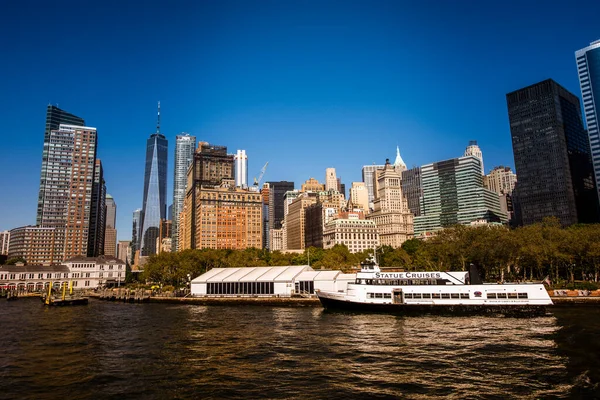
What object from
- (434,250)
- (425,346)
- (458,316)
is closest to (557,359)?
(425,346)

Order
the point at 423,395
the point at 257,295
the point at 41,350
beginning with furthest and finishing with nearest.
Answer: the point at 257,295, the point at 41,350, the point at 423,395

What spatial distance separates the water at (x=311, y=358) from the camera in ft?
106

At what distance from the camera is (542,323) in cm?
6038

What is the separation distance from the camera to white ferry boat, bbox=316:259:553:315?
69625mm

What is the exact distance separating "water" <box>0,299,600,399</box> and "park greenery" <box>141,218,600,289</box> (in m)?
35.9

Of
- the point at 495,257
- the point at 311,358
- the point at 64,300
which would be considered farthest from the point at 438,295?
the point at 64,300

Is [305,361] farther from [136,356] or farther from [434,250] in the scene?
[434,250]

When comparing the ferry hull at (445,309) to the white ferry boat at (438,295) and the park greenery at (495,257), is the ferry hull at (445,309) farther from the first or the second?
the park greenery at (495,257)

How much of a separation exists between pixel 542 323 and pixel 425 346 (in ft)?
84.4

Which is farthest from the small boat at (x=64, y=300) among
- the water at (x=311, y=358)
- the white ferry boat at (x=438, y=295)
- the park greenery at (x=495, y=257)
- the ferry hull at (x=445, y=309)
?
the ferry hull at (x=445, y=309)

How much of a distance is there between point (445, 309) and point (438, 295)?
106 inches

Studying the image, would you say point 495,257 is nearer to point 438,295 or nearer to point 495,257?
point 495,257

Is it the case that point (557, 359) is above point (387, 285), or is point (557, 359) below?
below

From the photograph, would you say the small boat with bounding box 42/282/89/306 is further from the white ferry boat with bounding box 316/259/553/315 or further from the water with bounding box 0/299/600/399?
the white ferry boat with bounding box 316/259/553/315
